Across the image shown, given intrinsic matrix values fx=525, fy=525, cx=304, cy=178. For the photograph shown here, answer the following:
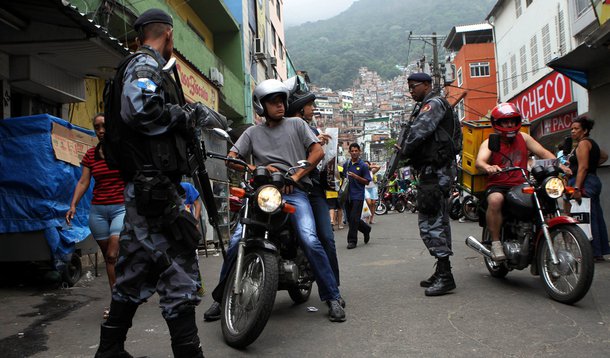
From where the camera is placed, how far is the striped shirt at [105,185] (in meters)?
4.51

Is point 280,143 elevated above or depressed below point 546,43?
below

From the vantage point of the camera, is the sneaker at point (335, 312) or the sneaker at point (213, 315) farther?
the sneaker at point (213, 315)

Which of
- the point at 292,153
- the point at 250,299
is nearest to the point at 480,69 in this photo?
the point at 292,153

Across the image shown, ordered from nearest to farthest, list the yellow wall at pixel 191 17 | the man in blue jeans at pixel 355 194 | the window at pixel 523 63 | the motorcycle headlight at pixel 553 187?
the motorcycle headlight at pixel 553 187 → the man in blue jeans at pixel 355 194 → the yellow wall at pixel 191 17 → the window at pixel 523 63

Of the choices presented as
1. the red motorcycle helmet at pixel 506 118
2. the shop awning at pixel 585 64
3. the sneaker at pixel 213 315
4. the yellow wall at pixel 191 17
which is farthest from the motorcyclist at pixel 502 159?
the yellow wall at pixel 191 17

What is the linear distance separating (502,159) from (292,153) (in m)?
2.08

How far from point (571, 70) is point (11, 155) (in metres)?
6.95

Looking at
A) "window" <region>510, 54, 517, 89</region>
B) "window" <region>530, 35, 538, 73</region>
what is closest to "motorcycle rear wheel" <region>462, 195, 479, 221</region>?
"window" <region>530, 35, 538, 73</region>

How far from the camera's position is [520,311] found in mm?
3902

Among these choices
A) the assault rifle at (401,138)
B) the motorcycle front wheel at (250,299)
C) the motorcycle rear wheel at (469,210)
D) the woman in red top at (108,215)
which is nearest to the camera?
the motorcycle front wheel at (250,299)

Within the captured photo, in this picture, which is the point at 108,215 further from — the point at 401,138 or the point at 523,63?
the point at 523,63

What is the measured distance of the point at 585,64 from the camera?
667 cm

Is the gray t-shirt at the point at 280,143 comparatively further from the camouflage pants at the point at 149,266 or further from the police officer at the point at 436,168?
the camouflage pants at the point at 149,266

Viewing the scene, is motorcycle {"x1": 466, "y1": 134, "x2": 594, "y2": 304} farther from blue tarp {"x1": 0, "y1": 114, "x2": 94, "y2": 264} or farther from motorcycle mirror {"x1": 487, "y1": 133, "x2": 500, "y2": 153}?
blue tarp {"x1": 0, "y1": 114, "x2": 94, "y2": 264}
